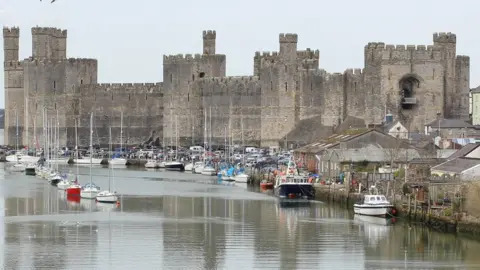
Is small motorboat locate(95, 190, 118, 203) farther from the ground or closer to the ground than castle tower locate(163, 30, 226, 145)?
closer to the ground

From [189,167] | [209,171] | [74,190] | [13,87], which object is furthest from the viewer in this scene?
[13,87]

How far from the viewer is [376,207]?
1666 inches

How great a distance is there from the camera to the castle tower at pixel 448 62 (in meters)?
64.1

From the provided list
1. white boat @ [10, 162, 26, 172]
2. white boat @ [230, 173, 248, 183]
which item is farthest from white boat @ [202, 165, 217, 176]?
white boat @ [10, 162, 26, 172]

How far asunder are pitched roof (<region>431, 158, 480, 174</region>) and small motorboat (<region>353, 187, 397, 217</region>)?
2.43 m

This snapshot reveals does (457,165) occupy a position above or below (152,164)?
above

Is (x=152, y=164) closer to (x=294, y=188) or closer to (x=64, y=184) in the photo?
(x=64, y=184)

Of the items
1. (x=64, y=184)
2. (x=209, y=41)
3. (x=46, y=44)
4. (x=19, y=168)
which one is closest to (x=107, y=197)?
(x=64, y=184)

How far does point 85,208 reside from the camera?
48.1m

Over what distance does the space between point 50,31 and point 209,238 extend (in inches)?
1897

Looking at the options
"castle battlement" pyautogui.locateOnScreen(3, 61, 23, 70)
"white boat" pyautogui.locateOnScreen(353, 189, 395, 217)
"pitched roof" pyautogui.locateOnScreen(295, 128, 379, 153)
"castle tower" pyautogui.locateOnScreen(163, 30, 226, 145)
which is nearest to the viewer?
"white boat" pyautogui.locateOnScreen(353, 189, 395, 217)

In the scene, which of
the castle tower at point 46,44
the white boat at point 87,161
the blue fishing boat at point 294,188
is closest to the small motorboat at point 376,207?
the blue fishing boat at point 294,188

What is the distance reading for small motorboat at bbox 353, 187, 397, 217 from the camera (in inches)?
1665

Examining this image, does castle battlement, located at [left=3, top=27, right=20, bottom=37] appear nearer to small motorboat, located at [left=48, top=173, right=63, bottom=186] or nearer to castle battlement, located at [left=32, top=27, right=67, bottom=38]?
castle battlement, located at [left=32, top=27, right=67, bottom=38]
